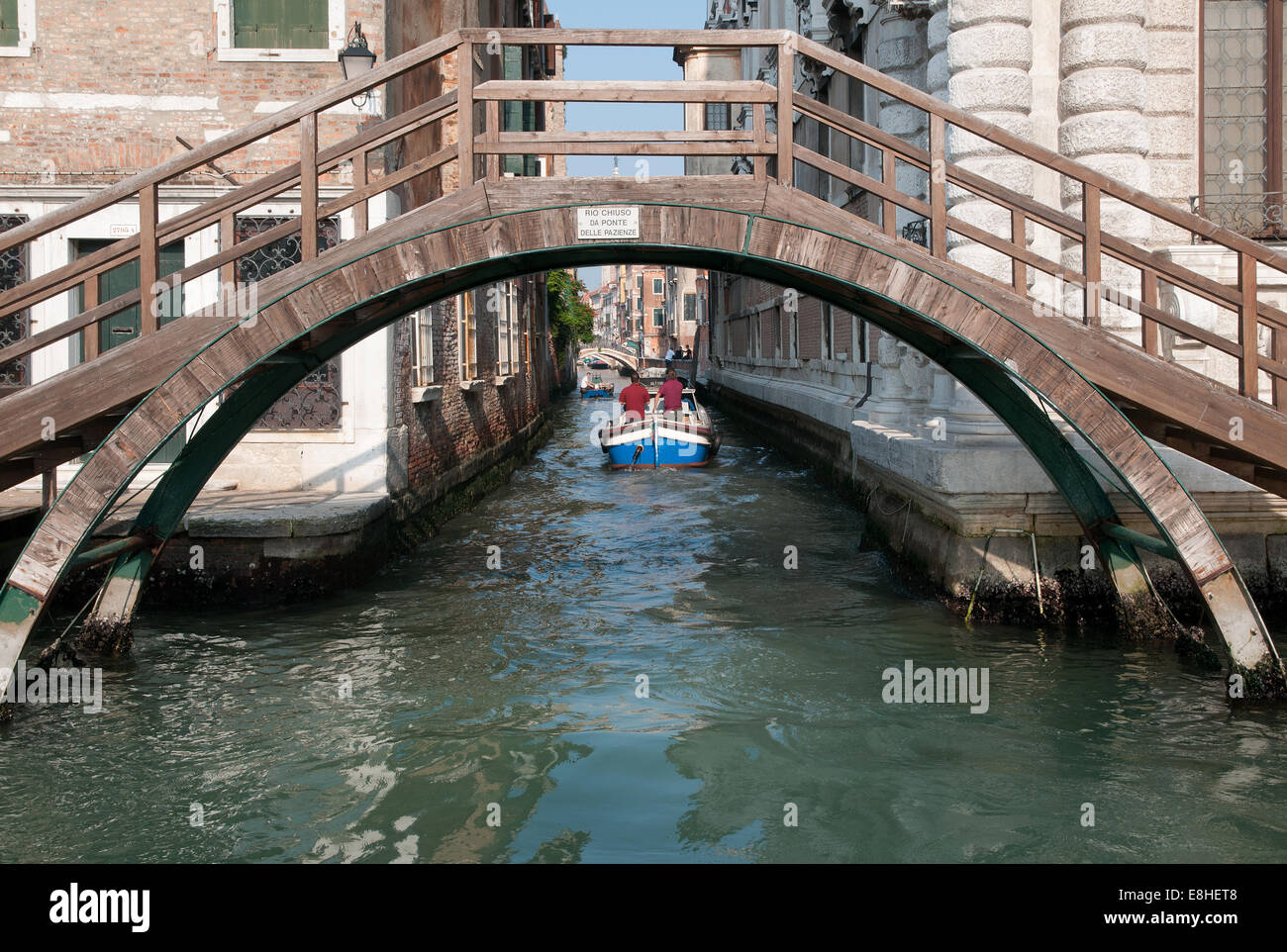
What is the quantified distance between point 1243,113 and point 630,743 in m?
7.99

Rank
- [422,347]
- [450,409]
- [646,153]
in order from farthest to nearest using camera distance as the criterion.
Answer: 1. [450,409]
2. [422,347]
3. [646,153]

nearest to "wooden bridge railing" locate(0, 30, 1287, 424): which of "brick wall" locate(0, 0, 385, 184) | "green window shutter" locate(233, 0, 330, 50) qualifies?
"brick wall" locate(0, 0, 385, 184)

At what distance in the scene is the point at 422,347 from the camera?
1416 cm

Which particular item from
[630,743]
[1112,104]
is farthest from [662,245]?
[1112,104]

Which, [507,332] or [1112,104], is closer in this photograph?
[1112,104]

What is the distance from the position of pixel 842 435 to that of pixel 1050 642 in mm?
9550

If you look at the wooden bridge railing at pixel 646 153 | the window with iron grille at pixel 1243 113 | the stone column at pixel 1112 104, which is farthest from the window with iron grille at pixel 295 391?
the window with iron grille at pixel 1243 113

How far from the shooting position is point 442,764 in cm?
664

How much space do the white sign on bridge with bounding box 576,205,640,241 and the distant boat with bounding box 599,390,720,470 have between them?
15.5m

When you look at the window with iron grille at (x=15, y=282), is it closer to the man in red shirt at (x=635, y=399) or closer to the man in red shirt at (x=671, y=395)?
the man in red shirt at (x=635, y=399)

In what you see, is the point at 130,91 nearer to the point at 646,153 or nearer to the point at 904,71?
the point at 646,153

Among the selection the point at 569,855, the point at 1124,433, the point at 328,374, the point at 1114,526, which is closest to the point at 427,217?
the point at 569,855

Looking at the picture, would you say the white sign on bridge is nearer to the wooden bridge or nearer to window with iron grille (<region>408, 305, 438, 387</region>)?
the wooden bridge
